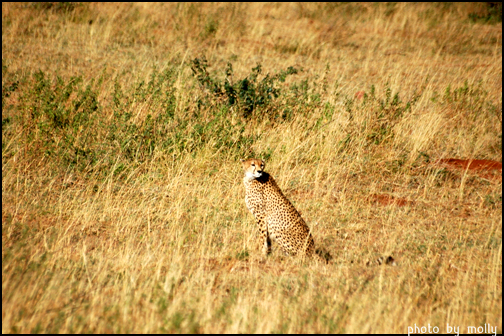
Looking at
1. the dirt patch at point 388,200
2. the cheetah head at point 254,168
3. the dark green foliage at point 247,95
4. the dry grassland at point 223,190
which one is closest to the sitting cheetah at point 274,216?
the cheetah head at point 254,168

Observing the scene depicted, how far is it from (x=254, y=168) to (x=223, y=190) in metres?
0.71

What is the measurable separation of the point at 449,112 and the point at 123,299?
557 centimetres

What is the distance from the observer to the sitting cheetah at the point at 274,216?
398 centimetres

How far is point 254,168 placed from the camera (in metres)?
4.41

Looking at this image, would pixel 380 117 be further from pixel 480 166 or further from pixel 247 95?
pixel 247 95

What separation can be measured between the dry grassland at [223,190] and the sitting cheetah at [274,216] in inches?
5.3

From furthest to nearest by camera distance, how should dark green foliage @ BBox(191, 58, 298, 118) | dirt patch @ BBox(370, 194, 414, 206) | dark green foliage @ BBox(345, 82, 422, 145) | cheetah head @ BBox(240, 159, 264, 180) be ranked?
1. dark green foliage @ BBox(191, 58, 298, 118)
2. dark green foliage @ BBox(345, 82, 422, 145)
3. dirt patch @ BBox(370, 194, 414, 206)
4. cheetah head @ BBox(240, 159, 264, 180)

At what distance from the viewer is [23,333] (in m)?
2.67

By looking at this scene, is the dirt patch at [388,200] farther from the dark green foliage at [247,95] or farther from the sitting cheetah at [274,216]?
the dark green foliage at [247,95]

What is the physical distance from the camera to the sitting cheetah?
3.98 metres

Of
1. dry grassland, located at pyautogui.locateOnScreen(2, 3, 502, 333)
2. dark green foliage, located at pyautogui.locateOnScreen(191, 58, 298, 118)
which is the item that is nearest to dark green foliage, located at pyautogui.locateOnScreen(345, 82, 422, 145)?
→ dry grassland, located at pyautogui.locateOnScreen(2, 3, 502, 333)

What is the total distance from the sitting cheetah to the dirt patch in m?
1.25

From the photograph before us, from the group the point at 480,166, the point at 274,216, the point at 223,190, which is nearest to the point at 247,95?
the point at 223,190

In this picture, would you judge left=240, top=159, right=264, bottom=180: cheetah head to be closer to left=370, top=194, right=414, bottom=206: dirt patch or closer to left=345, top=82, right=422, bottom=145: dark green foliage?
left=370, top=194, right=414, bottom=206: dirt patch
